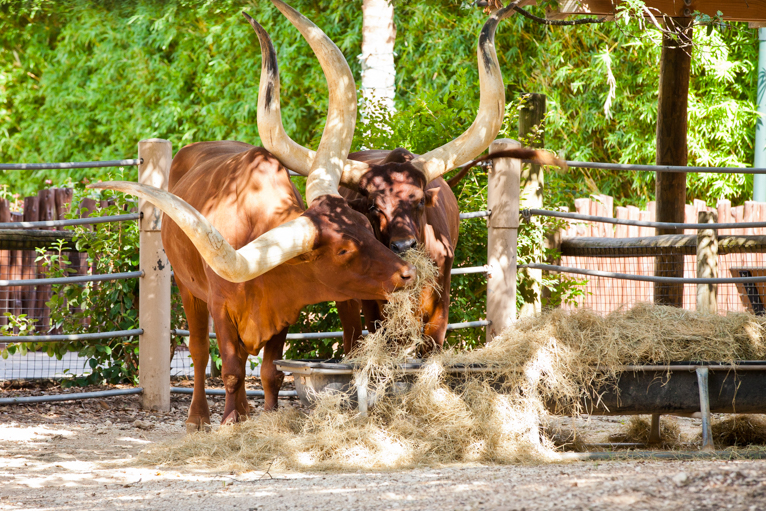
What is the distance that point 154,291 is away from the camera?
5.92 metres

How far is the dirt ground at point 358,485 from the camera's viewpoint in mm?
2846

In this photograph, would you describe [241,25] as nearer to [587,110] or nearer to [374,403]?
[587,110]

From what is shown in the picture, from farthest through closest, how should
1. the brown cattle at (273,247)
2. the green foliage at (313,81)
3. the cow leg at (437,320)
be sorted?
the green foliage at (313,81)
the cow leg at (437,320)
the brown cattle at (273,247)

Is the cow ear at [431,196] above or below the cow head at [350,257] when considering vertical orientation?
above

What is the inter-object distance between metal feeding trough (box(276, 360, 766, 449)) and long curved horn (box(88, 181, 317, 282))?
55cm

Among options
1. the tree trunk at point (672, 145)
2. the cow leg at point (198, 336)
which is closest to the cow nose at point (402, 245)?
the cow leg at point (198, 336)

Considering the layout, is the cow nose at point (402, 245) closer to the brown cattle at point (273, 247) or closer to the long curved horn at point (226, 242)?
the brown cattle at point (273, 247)

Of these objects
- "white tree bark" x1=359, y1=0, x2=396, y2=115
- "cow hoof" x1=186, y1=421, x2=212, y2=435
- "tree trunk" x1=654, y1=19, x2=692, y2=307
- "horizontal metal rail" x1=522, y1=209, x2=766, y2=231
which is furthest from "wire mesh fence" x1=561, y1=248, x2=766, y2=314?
"cow hoof" x1=186, y1=421, x2=212, y2=435

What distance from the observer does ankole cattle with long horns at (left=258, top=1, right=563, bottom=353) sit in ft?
15.0

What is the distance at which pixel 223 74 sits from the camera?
15.0 metres

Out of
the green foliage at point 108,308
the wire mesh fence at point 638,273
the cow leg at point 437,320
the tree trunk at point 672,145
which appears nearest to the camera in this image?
the cow leg at point 437,320

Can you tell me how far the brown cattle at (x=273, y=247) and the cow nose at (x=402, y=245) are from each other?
0.16 m

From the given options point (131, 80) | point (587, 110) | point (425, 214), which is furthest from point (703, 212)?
point (131, 80)

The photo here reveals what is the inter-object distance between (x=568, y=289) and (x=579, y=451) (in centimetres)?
243
